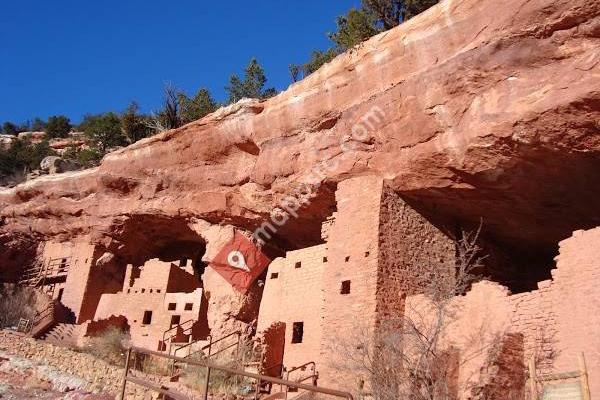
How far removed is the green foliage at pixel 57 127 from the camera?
47.1 meters

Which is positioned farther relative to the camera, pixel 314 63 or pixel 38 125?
pixel 38 125

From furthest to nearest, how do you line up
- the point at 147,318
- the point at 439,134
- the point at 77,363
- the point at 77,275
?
1. the point at 77,275
2. the point at 147,318
3. the point at 77,363
4. the point at 439,134

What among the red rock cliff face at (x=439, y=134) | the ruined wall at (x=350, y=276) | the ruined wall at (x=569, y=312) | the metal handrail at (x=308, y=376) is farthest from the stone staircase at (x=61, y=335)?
the ruined wall at (x=569, y=312)

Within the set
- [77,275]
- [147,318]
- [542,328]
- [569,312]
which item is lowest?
[542,328]

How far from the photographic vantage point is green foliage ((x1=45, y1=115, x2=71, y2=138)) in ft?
155

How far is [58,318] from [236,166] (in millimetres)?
8726

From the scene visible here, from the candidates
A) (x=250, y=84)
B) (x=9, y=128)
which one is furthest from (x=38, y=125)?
(x=250, y=84)

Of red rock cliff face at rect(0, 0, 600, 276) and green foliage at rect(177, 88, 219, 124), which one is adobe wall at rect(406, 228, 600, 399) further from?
green foliage at rect(177, 88, 219, 124)

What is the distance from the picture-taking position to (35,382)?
53.8 ft

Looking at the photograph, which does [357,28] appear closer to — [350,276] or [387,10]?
[387,10]

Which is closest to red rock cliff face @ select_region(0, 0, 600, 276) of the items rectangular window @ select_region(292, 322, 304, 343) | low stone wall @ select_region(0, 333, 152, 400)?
rectangular window @ select_region(292, 322, 304, 343)

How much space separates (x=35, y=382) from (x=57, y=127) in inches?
1357

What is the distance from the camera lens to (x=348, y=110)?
45.6ft

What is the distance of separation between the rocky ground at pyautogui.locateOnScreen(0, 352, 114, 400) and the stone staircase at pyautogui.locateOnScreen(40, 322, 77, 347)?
71.6 inches
